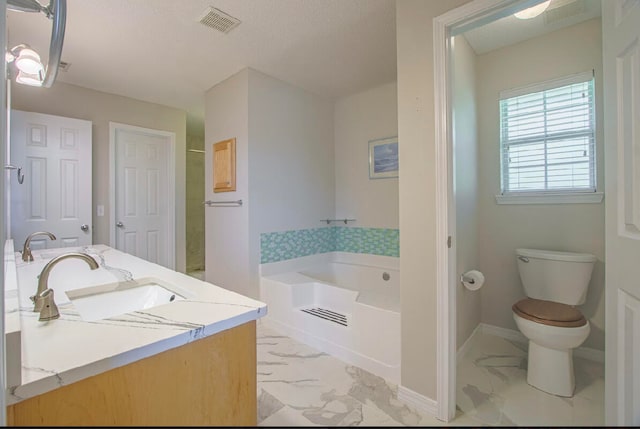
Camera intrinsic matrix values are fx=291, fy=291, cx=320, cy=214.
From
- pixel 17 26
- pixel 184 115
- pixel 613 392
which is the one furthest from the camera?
pixel 184 115

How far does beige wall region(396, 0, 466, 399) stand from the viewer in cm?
143

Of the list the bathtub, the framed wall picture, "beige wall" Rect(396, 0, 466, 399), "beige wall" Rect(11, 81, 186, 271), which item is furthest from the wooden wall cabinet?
A: "beige wall" Rect(396, 0, 466, 399)

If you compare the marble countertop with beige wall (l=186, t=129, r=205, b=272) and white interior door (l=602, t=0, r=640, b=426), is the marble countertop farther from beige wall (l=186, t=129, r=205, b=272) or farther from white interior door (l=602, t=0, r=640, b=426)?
beige wall (l=186, t=129, r=205, b=272)

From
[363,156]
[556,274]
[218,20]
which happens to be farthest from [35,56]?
[556,274]

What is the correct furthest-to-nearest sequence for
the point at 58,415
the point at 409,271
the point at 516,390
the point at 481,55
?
1. the point at 481,55
2. the point at 516,390
3. the point at 409,271
4. the point at 58,415

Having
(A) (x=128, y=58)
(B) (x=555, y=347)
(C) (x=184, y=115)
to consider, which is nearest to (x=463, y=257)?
(B) (x=555, y=347)

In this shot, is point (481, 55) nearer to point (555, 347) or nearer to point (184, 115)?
point (555, 347)

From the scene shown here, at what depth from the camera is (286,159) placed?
2.89m

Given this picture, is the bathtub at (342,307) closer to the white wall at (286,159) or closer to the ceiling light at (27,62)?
the white wall at (286,159)

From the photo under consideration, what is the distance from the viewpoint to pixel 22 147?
8.50 feet

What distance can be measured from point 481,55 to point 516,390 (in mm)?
2450

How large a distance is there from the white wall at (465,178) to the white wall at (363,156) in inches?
30.1

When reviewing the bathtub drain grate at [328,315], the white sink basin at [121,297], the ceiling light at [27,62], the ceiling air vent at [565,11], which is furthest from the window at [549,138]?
the ceiling light at [27,62]

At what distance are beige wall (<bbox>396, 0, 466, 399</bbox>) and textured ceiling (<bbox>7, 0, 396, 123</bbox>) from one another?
47cm
